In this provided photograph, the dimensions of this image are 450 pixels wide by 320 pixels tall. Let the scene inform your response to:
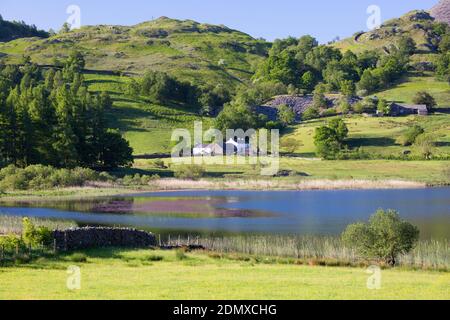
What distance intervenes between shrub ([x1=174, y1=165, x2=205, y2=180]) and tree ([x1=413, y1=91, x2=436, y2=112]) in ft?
262

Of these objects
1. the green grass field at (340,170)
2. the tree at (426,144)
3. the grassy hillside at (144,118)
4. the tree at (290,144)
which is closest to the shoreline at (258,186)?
the green grass field at (340,170)

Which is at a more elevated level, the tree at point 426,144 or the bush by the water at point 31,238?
the tree at point 426,144

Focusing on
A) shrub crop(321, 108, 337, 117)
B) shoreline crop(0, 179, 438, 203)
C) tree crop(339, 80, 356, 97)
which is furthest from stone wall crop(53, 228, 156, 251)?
tree crop(339, 80, 356, 97)

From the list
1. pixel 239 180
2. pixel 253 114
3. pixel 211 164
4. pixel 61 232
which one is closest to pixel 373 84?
pixel 253 114

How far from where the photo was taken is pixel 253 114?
157250 mm

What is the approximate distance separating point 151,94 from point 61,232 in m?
136

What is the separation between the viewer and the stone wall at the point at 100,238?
38787 millimetres

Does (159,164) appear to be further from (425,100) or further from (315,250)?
(425,100)

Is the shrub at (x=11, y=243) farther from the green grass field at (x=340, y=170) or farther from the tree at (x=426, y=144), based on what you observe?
the tree at (x=426, y=144)

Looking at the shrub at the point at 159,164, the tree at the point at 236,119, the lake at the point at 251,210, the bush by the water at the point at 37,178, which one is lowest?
the lake at the point at 251,210

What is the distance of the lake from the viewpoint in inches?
2274

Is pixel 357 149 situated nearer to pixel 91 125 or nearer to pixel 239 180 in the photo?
pixel 239 180

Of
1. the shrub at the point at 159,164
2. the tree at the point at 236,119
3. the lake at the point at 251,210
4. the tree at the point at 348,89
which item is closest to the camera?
the lake at the point at 251,210

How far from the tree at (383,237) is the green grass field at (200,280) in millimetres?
3798
